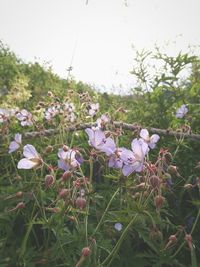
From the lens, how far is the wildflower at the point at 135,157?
5.34 feet

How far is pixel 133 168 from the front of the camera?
1.65 m

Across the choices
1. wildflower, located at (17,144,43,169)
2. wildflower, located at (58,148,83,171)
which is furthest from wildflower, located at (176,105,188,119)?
wildflower, located at (17,144,43,169)

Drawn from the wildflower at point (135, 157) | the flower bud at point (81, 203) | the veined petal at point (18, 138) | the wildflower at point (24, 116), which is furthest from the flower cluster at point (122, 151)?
the wildflower at point (24, 116)

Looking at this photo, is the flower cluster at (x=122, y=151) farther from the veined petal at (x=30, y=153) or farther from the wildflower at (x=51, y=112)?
the wildflower at (x=51, y=112)

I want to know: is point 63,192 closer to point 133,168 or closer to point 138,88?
point 133,168

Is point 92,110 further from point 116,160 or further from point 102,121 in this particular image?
point 116,160

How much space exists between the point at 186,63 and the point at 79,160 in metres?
2.07

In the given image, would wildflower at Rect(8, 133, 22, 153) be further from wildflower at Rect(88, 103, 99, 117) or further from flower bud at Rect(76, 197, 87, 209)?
wildflower at Rect(88, 103, 99, 117)

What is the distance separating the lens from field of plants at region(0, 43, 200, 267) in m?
1.64

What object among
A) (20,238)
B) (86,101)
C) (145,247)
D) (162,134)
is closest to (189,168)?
(162,134)

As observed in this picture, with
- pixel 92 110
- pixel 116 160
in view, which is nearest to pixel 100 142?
pixel 116 160

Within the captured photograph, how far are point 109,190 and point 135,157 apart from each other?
0.77 m

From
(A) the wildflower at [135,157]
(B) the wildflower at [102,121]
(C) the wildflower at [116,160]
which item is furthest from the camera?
(B) the wildflower at [102,121]

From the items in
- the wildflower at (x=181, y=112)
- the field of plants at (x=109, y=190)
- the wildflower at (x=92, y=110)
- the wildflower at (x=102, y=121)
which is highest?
the wildflower at (x=181, y=112)
